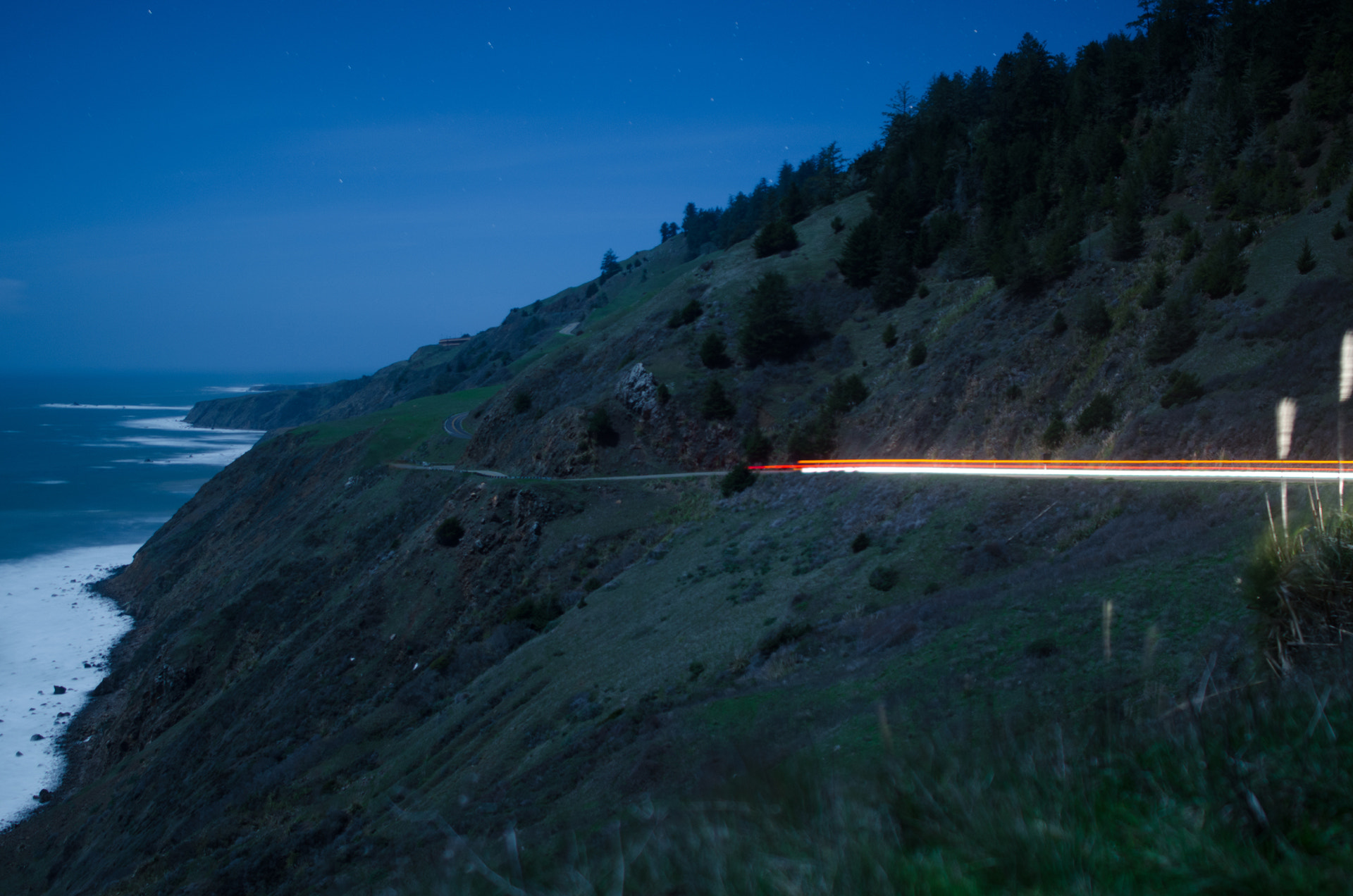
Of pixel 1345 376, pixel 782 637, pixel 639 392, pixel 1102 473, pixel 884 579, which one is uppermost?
pixel 639 392

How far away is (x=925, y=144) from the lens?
58.8 m

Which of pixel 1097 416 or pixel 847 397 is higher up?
pixel 847 397

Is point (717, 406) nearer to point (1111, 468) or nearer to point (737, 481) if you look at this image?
point (737, 481)

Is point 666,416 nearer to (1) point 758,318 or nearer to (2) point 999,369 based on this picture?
(1) point 758,318

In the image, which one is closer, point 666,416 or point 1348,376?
point 1348,376

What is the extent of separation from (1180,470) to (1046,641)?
1204 cm

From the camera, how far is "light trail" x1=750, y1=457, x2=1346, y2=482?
16375 mm

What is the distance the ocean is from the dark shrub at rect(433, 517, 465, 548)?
1983 cm

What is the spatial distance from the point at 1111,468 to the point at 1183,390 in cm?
375

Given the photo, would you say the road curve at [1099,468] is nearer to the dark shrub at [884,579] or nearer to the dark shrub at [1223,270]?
the dark shrub at [884,579]

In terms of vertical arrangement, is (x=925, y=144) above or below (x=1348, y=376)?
above

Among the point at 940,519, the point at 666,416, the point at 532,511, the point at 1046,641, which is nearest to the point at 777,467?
the point at 666,416

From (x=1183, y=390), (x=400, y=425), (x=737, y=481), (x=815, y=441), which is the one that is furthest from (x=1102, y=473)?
(x=400, y=425)

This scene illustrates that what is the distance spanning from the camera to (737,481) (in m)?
34.0
